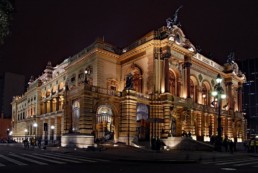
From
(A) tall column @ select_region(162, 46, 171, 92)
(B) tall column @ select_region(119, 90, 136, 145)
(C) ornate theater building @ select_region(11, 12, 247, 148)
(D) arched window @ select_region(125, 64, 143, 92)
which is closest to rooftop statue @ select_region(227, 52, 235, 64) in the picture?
(C) ornate theater building @ select_region(11, 12, 247, 148)

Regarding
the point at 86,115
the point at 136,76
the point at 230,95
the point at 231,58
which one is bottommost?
the point at 86,115

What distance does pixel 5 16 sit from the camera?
1186 centimetres

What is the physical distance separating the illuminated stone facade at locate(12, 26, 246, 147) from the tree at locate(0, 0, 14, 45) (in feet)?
79.9

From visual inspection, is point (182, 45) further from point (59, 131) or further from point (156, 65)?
point (59, 131)

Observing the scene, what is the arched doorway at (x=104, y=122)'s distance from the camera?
44303 mm

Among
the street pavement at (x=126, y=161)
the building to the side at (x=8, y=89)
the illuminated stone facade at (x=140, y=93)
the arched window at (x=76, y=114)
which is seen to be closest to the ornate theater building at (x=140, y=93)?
the illuminated stone facade at (x=140, y=93)

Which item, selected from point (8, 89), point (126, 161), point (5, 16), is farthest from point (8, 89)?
point (5, 16)

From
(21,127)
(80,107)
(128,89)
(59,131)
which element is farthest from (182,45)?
(21,127)

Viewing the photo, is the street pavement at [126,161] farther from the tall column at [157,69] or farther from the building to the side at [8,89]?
the building to the side at [8,89]

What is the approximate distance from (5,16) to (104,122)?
113 feet

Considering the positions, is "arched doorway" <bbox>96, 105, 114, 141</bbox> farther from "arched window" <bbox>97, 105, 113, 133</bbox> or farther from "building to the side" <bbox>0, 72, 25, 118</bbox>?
"building to the side" <bbox>0, 72, 25, 118</bbox>

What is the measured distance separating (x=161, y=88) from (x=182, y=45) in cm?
883

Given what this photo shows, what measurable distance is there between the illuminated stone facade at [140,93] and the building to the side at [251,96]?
167 ft

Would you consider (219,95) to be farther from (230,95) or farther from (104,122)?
(230,95)
